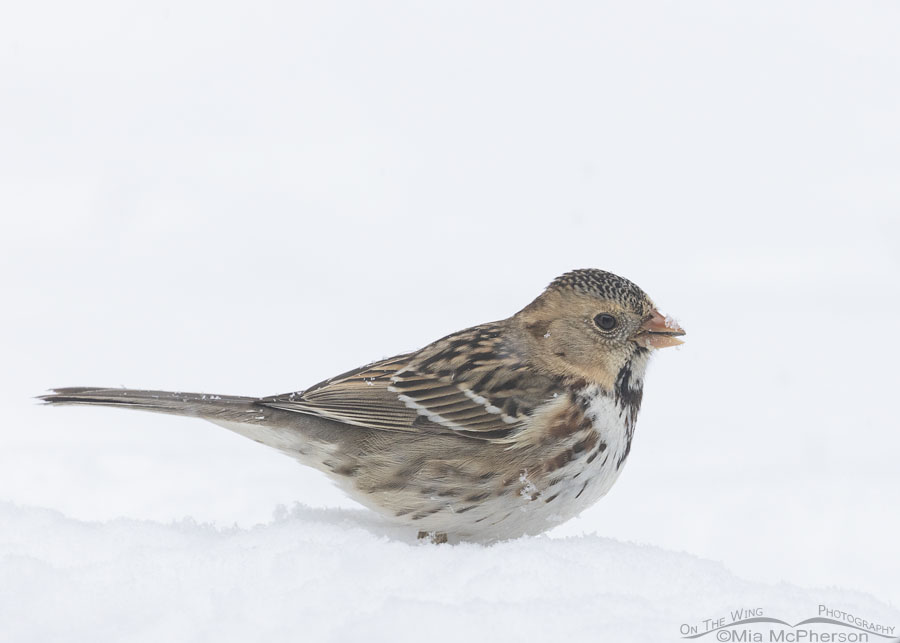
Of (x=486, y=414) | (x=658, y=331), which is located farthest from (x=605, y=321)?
(x=486, y=414)

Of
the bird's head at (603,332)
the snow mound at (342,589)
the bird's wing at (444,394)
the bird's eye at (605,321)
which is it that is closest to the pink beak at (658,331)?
the bird's head at (603,332)

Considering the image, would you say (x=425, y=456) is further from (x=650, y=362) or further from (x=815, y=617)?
(x=815, y=617)

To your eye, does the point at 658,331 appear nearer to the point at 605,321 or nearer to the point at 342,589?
the point at 605,321

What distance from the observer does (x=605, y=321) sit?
4.54m

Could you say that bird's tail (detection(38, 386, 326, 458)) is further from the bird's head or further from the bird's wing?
the bird's head

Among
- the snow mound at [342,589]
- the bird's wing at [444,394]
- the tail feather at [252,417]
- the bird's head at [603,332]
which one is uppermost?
the bird's head at [603,332]

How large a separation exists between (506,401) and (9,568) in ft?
7.18

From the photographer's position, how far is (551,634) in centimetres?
269

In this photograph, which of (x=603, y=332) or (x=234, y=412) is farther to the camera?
(x=603, y=332)

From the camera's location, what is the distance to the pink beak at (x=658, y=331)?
4551 millimetres

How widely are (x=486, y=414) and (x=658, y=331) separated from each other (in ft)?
3.23

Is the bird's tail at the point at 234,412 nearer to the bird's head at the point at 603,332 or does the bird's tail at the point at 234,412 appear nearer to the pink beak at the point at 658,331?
the bird's head at the point at 603,332

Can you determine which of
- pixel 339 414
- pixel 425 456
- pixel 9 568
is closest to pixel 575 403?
pixel 425 456

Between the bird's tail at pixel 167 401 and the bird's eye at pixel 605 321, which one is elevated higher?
the bird's eye at pixel 605 321
